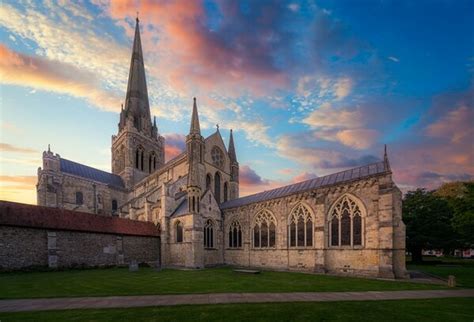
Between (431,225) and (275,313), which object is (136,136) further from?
(431,225)

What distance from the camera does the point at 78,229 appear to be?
24766 mm

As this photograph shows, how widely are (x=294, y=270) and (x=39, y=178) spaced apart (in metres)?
38.8

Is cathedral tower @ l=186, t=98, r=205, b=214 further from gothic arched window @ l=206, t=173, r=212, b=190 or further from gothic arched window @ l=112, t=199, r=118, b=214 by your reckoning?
gothic arched window @ l=112, t=199, r=118, b=214

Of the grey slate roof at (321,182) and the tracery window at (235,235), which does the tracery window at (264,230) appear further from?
the tracery window at (235,235)

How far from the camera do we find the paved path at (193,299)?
33.2ft

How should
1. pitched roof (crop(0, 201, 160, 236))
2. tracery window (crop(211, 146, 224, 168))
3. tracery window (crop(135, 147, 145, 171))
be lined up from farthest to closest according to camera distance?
tracery window (crop(135, 147, 145, 171)) → tracery window (crop(211, 146, 224, 168)) → pitched roof (crop(0, 201, 160, 236))

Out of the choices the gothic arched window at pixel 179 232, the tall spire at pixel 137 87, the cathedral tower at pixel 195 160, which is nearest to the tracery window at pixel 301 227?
the cathedral tower at pixel 195 160

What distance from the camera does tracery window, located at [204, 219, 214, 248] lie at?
1242 inches

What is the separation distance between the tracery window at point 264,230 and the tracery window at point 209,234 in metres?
5.41

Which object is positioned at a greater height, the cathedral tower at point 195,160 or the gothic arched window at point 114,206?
the cathedral tower at point 195,160

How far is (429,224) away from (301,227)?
2082 cm

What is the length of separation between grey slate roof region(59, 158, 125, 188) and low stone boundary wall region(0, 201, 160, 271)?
2125 cm

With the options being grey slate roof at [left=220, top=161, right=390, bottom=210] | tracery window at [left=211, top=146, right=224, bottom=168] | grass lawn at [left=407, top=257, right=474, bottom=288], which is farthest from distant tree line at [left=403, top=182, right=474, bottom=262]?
tracery window at [left=211, top=146, right=224, bottom=168]

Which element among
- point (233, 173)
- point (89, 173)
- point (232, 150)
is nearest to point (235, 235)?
point (233, 173)
